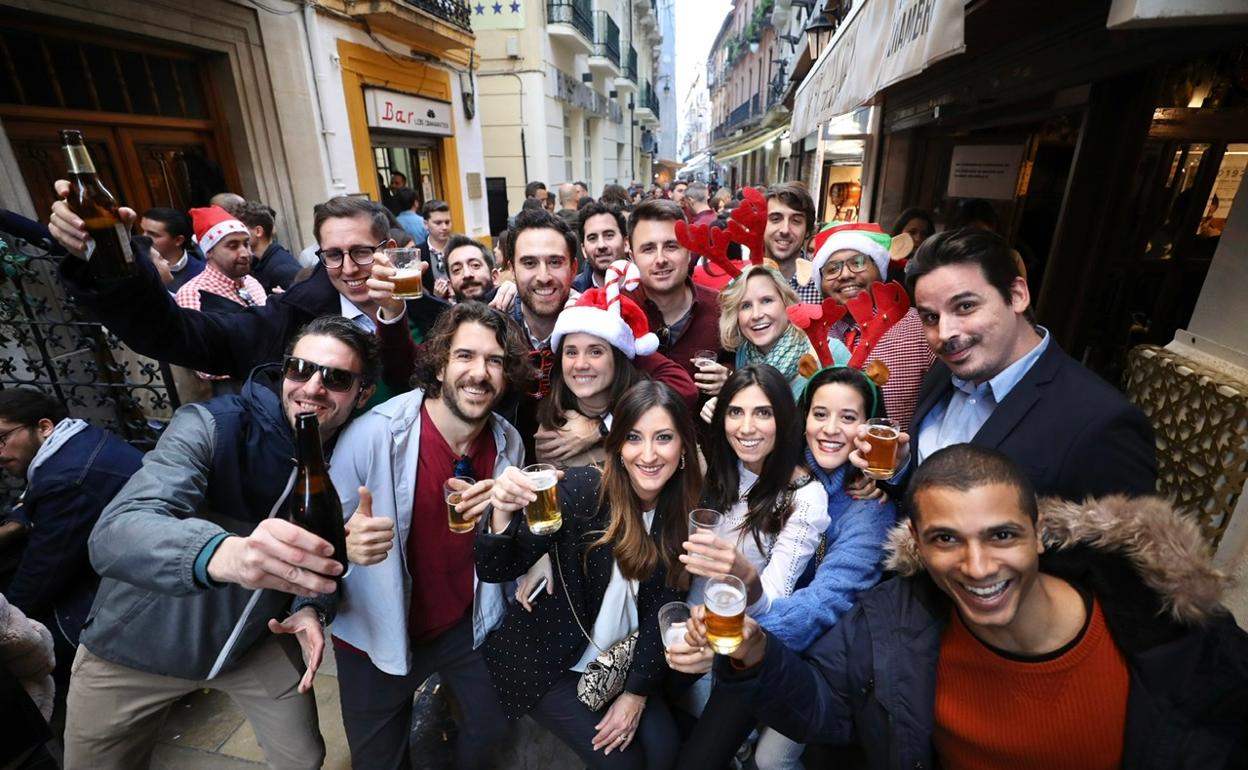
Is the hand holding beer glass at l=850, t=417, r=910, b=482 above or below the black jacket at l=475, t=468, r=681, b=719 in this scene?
above

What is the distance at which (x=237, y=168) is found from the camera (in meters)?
6.57

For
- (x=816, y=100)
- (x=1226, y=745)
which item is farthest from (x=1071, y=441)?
(x=816, y=100)

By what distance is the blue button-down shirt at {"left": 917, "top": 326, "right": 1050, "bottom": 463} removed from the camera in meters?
1.99

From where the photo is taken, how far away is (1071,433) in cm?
179

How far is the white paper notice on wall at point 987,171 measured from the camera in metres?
5.09

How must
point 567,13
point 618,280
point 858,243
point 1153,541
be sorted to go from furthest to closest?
1. point 567,13
2. point 858,243
3. point 618,280
4. point 1153,541

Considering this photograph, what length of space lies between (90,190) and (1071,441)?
11.5ft

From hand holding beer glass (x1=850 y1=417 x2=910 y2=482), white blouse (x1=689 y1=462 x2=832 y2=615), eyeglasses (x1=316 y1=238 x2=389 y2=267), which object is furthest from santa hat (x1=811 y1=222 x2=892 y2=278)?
eyeglasses (x1=316 y1=238 x2=389 y2=267)

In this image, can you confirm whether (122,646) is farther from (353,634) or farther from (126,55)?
(126,55)

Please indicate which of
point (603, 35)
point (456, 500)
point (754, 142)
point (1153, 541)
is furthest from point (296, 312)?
point (754, 142)

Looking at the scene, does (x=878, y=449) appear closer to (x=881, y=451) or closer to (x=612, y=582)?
(x=881, y=451)

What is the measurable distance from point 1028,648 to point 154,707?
3345 mm

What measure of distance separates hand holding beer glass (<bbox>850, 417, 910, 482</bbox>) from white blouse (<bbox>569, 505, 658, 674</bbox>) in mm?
907

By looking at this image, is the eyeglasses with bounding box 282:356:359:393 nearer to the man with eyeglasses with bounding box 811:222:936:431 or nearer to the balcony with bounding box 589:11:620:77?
the man with eyeglasses with bounding box 811:222:936:431
